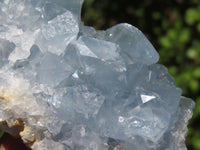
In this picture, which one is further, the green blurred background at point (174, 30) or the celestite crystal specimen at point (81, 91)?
the green blurred background at point (174, 30)

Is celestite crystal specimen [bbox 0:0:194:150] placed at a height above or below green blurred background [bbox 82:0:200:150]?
above

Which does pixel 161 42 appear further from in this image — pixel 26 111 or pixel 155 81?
pixel 26 111

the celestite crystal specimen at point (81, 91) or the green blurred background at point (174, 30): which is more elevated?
the celestite crystal specimen at point (81, 91)

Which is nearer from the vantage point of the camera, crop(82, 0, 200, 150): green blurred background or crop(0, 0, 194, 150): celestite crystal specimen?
crop(0, 0, 194, 150): celestite crystal specimen

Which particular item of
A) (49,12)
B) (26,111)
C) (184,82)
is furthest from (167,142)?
(184,82)
